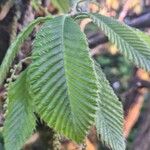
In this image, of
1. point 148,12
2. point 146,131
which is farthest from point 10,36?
point 146,131

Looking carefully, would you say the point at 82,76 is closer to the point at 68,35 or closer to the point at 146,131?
the point at 68,35

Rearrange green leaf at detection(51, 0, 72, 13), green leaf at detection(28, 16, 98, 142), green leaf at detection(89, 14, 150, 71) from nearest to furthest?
green leaf at detection(28, 16, 98, 142)
green leaf at detection(89, 14, 150, 71)
green leaf at detection(51, 0, 72, 13)

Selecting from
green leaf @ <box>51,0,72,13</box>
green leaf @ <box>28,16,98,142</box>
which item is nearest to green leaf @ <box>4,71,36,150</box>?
green leaf @ <box>28,16,98,142</box>

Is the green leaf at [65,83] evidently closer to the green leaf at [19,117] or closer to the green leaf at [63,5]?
the green leaf at [19,117]

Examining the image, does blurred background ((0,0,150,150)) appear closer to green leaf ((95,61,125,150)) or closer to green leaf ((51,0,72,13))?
green leaf ((51,0,72,13))

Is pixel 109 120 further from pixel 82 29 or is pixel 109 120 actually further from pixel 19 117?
pixel 82 29

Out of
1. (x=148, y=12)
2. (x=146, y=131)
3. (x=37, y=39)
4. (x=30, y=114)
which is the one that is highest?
(x=37, y=39)
